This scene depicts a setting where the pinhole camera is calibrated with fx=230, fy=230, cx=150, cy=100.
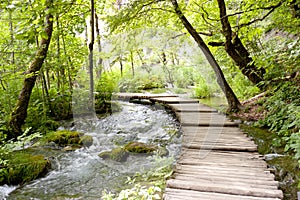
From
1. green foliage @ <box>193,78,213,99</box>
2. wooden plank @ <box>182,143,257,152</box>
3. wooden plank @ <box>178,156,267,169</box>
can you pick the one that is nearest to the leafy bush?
green foliage @ <box>193,78,213,99</box>

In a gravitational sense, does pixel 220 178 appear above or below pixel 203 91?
below

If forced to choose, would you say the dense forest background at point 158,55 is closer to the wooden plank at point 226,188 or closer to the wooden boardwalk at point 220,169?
the wooden boardwalk at point 220,169

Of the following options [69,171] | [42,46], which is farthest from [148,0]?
[69,171]

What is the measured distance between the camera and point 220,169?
2912mm

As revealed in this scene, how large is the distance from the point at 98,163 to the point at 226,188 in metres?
2.70

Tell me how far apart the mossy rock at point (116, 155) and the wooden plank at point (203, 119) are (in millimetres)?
1558

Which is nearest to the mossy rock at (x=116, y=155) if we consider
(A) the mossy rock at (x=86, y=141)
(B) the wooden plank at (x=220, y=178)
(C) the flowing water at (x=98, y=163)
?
(C) the flowing water at (x=98, y=163)

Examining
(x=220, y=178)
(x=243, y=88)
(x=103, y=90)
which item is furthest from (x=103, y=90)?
(x=220, y=178)

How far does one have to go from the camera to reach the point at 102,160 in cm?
455

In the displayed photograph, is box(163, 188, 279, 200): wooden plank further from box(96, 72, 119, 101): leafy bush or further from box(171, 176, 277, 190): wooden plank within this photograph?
box(96, 72, 119, 101): leafy bush

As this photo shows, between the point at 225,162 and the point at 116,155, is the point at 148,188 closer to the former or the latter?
the point at 225,162

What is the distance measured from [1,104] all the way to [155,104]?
5414mm

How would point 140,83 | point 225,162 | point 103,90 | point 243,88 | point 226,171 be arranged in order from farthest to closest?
point 140,83, point 103,90, point 243,88, point 225,162, point 226,171

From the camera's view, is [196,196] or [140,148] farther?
[140,148]
